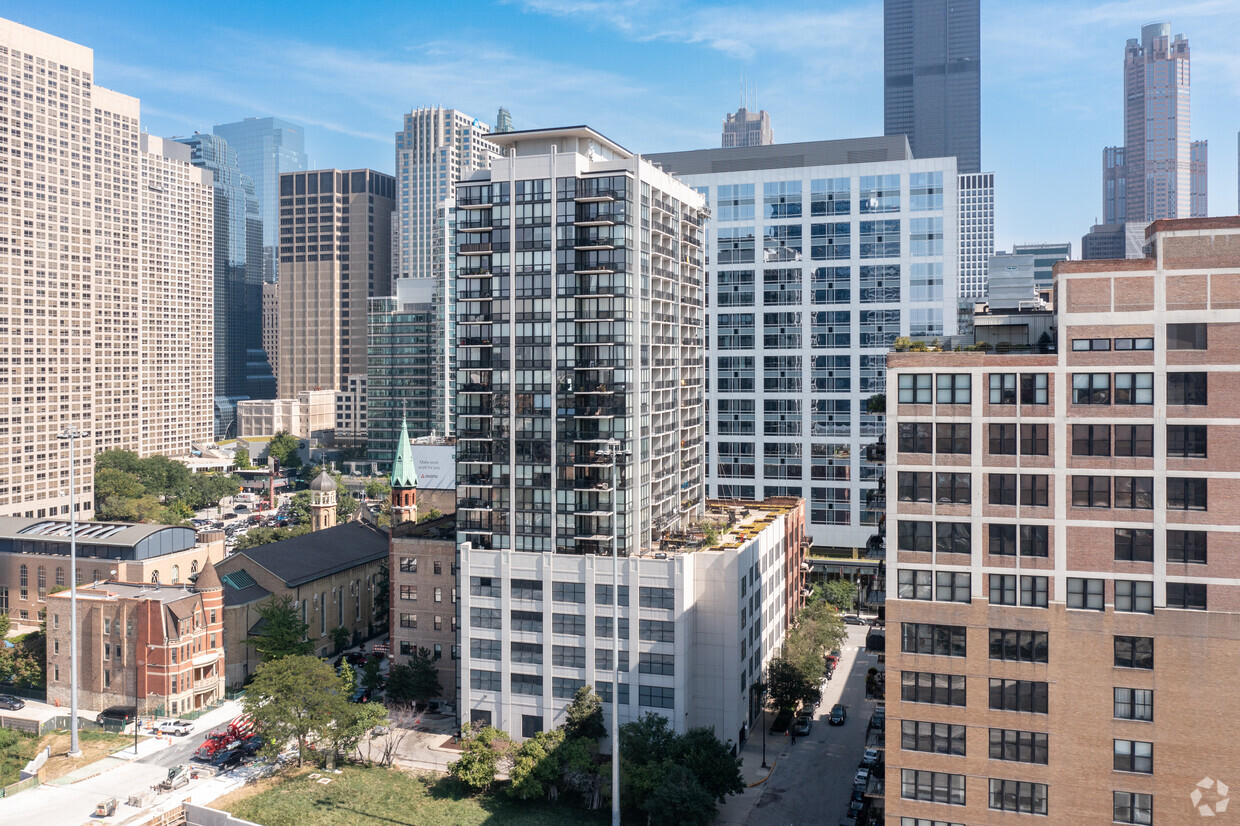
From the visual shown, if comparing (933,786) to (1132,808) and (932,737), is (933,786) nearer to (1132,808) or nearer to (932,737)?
(932,737)

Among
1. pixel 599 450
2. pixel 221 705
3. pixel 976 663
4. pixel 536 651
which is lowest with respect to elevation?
pixel 221 705

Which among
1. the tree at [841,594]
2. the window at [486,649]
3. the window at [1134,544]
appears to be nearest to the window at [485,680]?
the window at [486,649]

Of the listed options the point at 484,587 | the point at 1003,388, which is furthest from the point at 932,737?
the point at 484,587

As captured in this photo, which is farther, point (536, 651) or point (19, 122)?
point (19, 122)

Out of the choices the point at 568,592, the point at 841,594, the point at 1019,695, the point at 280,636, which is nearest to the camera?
the point at 1019,695

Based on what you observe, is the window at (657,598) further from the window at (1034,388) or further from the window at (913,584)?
the window at (1034,388)

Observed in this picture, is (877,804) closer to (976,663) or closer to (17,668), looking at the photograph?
(976,663)

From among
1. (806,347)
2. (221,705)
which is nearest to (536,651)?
(221,705)
